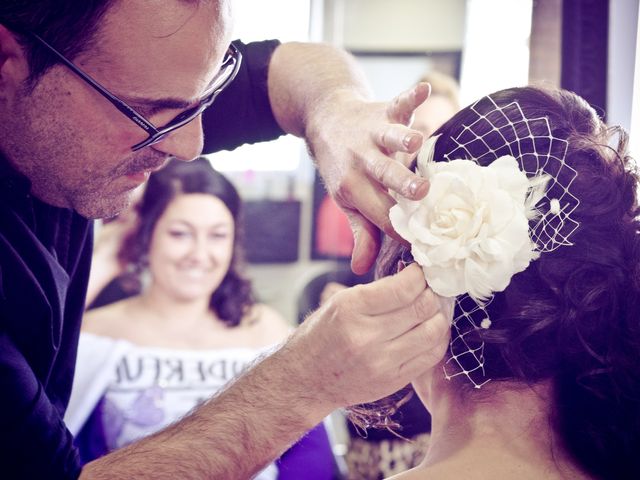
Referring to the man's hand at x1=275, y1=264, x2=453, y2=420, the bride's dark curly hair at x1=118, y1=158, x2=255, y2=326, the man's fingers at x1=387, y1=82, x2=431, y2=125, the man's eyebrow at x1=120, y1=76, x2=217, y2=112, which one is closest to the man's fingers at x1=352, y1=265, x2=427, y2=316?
the man's hand at x1=275, y1=264, x2=453, y2=420

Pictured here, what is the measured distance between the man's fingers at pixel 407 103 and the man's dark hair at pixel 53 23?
0.58 meters

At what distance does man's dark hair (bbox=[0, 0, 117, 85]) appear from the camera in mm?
→ 1283

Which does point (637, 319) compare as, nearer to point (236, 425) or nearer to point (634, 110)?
point (236, 425)

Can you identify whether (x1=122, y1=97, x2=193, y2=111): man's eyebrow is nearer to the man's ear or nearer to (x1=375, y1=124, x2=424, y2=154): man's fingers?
the man's ear

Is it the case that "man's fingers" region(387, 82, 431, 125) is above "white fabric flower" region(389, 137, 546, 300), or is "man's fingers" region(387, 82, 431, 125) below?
above

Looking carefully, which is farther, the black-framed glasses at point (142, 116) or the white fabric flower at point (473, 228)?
the black-framed glasses at point (142, 116)

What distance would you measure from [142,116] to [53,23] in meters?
0.24

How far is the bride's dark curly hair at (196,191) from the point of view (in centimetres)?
364

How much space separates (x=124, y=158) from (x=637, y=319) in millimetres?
1100

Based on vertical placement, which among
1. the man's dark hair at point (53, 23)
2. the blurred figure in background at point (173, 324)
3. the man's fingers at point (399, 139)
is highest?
the man's dark hair at point (53, 23)

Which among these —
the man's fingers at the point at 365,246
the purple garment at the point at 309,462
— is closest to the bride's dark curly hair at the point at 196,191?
the purple garment at the point at 309,462

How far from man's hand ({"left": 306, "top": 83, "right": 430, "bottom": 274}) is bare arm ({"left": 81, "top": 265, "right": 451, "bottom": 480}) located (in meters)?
0.18

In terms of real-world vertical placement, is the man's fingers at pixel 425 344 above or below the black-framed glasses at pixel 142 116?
below

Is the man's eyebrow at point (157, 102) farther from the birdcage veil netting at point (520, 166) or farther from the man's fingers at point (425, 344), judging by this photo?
the man's fingers at point (425, 344)
